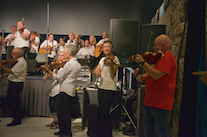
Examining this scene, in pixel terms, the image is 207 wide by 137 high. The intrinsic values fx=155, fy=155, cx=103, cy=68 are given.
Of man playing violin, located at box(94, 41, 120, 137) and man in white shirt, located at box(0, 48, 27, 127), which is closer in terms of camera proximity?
man playing violin, located at box(94, 41, 120, 137)

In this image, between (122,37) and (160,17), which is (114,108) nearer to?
(122,37)

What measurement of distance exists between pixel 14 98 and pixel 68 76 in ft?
3.40

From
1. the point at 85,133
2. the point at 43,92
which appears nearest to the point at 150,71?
the point at 85,133

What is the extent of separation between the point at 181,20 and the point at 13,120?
116 inches

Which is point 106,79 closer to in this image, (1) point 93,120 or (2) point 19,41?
(1) point 93,120

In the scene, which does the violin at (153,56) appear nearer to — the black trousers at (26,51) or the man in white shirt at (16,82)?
the man in white shirt at (16,82)

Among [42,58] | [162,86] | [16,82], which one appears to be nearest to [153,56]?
[162,86]

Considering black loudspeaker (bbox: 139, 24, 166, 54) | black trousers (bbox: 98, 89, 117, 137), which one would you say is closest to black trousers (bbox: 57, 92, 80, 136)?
black trousers (bbox: 98, 89, 117, 137)

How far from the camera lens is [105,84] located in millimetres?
2238

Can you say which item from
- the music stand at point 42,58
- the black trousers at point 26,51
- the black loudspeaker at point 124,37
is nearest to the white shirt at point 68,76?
the black loudspeaker at point 124,37

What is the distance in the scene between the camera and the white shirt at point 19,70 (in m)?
2.48

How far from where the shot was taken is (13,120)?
Answer: 2590 mm

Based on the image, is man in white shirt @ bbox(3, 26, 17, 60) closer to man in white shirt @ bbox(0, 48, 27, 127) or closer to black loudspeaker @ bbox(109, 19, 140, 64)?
man in white shirt @ bbox(0, 48, 27, 127)

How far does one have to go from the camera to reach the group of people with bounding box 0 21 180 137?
1.46 m
